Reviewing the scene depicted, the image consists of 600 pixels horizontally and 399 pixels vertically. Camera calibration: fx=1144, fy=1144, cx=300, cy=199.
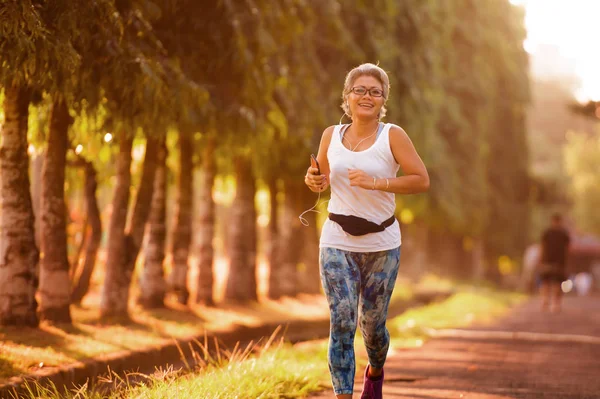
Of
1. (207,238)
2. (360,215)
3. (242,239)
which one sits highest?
(360,215)

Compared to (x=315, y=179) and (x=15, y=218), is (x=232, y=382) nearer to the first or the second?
(x=315, y=179)

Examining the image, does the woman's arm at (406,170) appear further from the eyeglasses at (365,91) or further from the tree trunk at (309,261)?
the tree trunk at (309,261)

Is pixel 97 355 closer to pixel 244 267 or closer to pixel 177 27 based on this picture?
pixel 177 27

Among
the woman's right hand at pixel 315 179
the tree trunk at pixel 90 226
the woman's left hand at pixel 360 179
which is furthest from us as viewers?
the tree trunk at pixel 90 226

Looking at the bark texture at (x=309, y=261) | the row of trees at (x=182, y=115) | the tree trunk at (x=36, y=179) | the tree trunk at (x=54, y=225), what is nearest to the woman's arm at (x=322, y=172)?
the row of trees at (x=182, y=115)

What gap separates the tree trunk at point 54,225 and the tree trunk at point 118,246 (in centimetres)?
205

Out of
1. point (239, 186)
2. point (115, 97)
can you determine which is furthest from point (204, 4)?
point (239, 186)

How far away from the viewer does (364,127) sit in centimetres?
704

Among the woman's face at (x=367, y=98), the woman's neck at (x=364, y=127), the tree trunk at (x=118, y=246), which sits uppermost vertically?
the woman's face at (x=367, y=98)

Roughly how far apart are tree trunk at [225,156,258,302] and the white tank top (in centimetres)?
1492

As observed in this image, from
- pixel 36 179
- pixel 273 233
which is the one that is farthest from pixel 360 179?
pixel 273 233

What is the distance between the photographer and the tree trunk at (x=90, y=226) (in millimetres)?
16688

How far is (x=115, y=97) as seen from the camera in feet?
39.1

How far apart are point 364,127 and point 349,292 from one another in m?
1.02
